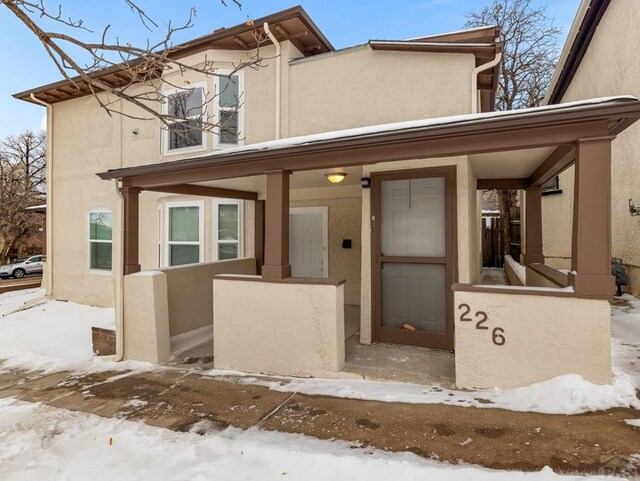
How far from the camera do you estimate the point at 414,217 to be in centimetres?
503

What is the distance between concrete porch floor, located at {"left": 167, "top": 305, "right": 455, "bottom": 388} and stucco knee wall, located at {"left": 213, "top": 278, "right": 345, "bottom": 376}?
1.10 feet

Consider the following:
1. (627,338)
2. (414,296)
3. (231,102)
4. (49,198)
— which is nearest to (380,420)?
(414,296)

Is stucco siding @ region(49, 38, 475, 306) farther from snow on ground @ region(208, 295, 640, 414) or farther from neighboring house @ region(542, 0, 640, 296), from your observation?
neighboring house @ region(542, 0, 640, 296)

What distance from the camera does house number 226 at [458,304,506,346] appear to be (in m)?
3.55

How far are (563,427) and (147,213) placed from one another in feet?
29.3

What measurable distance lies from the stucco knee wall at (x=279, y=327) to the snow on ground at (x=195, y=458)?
1.33 m

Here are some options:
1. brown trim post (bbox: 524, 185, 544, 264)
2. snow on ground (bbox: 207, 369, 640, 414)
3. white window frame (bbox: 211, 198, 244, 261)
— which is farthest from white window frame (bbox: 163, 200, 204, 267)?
brown trim post (bbox: 524, 185, 544, 264)

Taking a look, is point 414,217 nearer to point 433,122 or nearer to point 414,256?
point 414,256

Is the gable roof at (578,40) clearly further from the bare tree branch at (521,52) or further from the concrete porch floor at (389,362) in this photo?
the concrete porch floor at (389,362)

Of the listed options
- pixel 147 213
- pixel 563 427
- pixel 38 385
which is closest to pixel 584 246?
pixel 563 427

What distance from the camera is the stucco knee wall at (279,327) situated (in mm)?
4227

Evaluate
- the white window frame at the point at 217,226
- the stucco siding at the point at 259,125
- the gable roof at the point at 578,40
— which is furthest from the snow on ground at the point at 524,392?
the gable roof at the point at 578,40

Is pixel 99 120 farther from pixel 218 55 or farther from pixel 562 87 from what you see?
pixel 562 87

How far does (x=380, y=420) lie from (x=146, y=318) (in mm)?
3862
